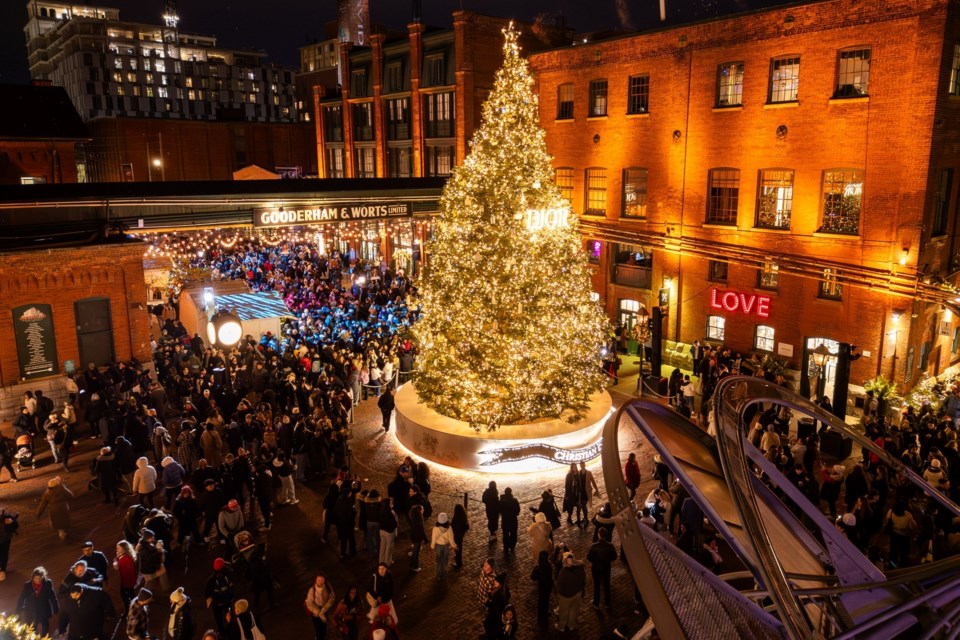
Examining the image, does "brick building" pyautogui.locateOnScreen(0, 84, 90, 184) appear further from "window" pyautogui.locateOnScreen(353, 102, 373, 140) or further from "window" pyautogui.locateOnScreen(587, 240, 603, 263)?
"window" pyautogui.locateOnScreen(587, 240, 603, 263)

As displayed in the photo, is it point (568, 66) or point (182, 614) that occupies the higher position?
point (568, 66)

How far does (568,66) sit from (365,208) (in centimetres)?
1235

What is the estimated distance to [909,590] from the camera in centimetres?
596

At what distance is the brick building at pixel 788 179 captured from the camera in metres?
20.4

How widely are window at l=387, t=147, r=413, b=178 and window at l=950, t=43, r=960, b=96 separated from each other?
30.2 metres

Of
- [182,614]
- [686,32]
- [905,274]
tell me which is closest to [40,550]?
[182,614]

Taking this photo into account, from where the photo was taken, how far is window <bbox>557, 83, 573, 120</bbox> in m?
30.9

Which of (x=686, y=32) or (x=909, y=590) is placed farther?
(x=686, y=32)

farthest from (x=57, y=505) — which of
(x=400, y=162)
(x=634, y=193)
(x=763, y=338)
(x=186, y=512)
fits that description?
(x=400, y=162)

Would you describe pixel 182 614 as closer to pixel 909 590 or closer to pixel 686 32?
pixel 909 590

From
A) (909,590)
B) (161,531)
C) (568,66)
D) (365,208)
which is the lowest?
(161,531)

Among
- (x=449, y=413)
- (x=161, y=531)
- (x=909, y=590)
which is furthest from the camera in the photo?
(x=449, y=413)

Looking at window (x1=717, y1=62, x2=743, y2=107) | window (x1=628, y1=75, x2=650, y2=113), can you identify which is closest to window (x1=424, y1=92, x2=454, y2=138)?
window (x1=628, y1=75, x2=650, y2=113)

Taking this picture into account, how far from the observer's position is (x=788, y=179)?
2369 centimetres
